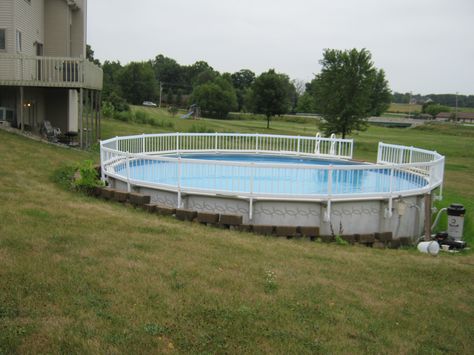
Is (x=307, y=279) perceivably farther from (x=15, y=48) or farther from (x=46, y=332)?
(x=15, y=48)

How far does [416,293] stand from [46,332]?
4.62 m

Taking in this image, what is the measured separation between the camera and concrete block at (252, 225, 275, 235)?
959 centimetres

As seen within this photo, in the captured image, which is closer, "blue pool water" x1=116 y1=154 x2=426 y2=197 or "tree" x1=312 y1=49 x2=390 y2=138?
"blue pool water" x1=116 y1=154 x2=426 y2=197

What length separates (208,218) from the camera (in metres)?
9.67

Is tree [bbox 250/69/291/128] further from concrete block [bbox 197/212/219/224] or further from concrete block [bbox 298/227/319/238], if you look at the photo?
concrete block [bbox 197/212/219/224]

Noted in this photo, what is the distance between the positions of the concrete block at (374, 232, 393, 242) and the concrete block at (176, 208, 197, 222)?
157 inches

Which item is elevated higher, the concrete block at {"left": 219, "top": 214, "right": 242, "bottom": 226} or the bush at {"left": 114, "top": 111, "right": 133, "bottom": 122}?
the bush at {"left": 114, "top": 111, "right": 133, "bottom": 122}

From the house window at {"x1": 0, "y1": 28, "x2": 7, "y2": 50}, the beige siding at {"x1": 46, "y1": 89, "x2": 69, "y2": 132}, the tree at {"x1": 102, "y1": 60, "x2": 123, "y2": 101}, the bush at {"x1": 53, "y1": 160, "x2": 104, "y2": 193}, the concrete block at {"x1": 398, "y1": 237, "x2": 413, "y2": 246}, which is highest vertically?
the tree at {"x1": 102, "y1": 60, "x2": 123, "y2": 101}

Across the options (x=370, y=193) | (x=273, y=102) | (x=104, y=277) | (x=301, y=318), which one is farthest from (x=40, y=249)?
(x=273, y=102)

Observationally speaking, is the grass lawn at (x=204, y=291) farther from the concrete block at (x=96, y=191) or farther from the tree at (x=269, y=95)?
the tree at (x=269, y=95)

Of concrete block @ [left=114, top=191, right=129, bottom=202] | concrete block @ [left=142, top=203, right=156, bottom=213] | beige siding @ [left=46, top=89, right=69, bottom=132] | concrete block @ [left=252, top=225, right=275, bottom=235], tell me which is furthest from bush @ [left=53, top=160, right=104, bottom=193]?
beige siding @ [left=46, top=89, right=69, bottom=132]

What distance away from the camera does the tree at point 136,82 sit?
303 feet

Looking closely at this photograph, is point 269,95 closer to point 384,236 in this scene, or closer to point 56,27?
point 56,27

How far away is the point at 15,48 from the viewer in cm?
1855
